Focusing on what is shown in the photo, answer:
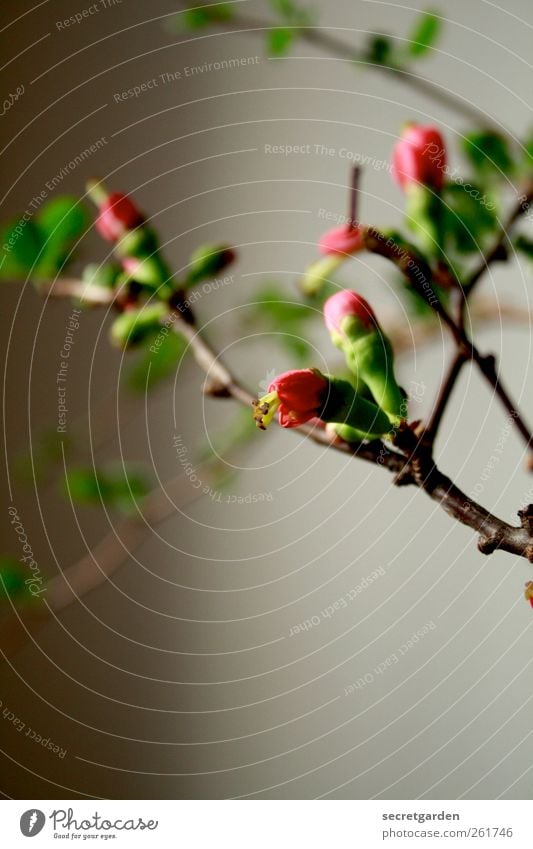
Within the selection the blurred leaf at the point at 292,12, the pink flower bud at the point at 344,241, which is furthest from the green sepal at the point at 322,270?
the blurred leaf at the point at 292,12

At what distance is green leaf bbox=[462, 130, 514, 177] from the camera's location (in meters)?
0.43

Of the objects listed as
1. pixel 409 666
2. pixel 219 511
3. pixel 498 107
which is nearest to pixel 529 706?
pixel 409 666

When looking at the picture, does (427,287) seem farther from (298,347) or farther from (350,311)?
(298,347)

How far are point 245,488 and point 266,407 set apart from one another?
1.04 ft

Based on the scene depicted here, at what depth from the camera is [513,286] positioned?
0.58 meters

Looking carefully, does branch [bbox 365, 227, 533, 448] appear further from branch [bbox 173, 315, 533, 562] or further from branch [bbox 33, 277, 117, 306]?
branch [bbox 33, 277, 117, 306]

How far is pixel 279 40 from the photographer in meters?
0.50

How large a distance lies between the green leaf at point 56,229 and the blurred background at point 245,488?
0.15 metres

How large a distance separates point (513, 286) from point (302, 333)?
159mm

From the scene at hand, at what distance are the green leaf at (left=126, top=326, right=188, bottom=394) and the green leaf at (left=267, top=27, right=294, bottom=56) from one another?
190 millimetres

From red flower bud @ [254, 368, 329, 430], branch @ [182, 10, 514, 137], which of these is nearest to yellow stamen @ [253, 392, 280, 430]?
red flower bud @ [254, 368, 329, 430]

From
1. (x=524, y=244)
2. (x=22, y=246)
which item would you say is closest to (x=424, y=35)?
(x=524, y=244)

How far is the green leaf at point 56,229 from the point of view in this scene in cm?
42
